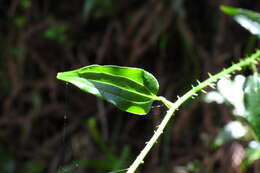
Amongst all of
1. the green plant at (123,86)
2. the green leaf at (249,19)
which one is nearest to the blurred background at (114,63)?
the green leaf at (249,19)

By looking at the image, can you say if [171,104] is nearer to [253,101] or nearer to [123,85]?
[123,85]

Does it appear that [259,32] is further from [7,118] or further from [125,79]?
[7,118]

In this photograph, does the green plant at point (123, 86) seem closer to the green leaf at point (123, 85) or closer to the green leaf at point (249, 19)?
the green leaf at point (123, 85)

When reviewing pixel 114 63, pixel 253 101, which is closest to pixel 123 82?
pixel 253 101

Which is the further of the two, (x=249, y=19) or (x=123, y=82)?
(x=249, y=19)

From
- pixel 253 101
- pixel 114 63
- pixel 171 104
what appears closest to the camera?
pixel 171 104

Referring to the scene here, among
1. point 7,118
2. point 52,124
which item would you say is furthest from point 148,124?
point 7,118
